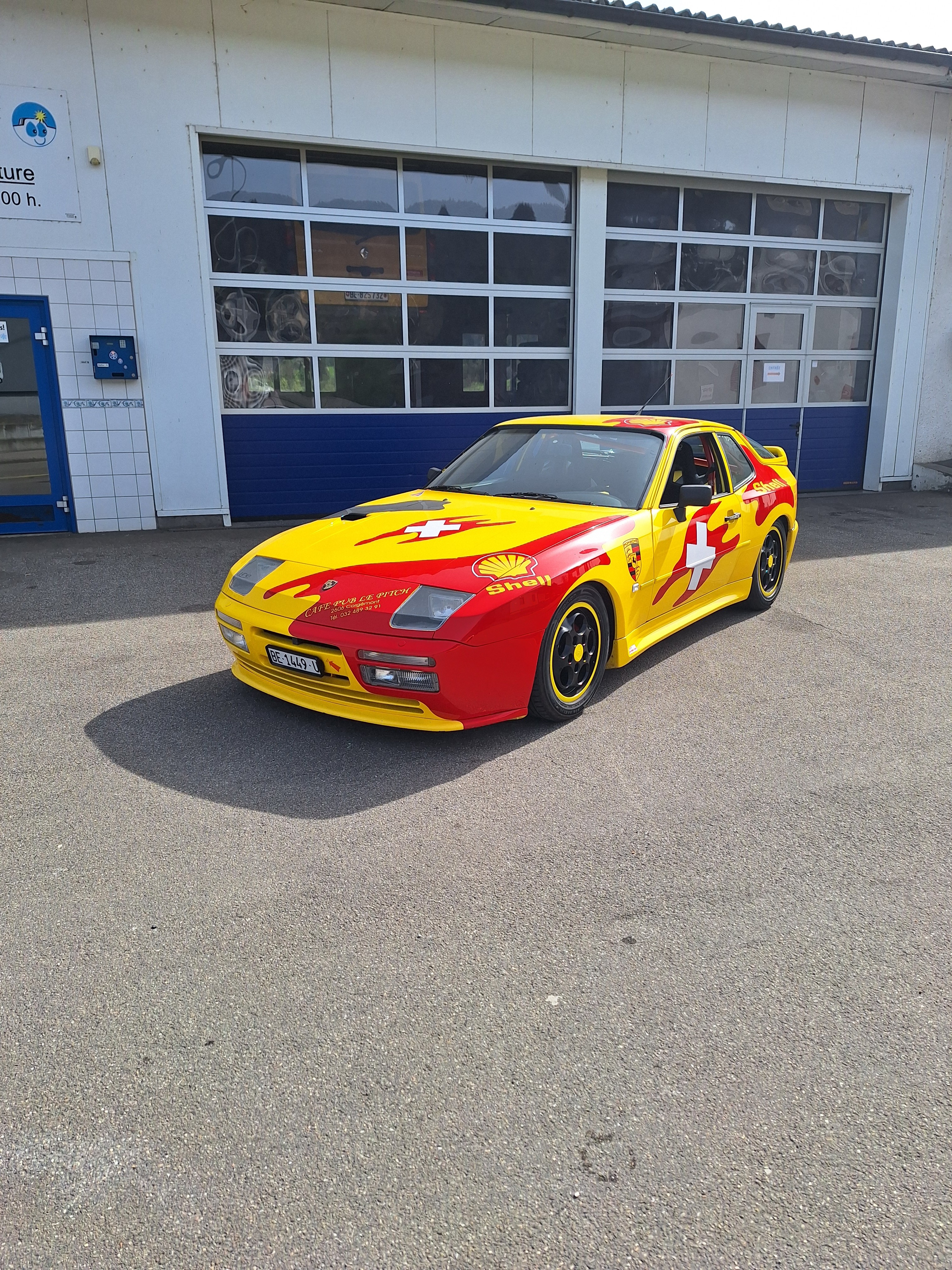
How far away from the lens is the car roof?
18.5ft

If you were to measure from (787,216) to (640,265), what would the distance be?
2.48 m

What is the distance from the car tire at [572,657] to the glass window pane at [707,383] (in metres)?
8.66

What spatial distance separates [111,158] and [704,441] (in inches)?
279

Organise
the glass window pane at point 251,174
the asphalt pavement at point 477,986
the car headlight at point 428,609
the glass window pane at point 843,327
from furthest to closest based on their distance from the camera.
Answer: the glass window pane at point 843,327 < the glass window pane at point 251,174 < the car headlight at point 428,609 < the asphalt pavement at point 477,986

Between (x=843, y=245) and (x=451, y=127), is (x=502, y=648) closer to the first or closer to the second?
(x=451, y=127)

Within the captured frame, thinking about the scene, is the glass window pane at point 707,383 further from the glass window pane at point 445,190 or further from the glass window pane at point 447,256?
the glass window pane at point 445,190

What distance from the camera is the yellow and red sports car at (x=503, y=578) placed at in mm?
3965

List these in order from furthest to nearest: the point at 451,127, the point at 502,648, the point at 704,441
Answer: the point at 451,127 < the point at 704,441 < the point at 502,648

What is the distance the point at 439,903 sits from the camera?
2918 mm

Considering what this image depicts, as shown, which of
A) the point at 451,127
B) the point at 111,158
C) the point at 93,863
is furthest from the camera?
the point at 451,127

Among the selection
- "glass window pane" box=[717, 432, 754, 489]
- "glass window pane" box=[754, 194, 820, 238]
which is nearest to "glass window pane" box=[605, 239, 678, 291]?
"glass window pane" box=[754, 194, 820, 238]

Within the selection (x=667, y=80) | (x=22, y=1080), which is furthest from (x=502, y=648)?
(x=667, y=80)

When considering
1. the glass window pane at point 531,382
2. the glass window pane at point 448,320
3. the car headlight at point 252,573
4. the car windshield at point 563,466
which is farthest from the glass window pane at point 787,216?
the car headlight at point 252,573

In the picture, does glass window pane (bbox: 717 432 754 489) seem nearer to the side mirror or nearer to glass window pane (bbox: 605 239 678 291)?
the side mirror
